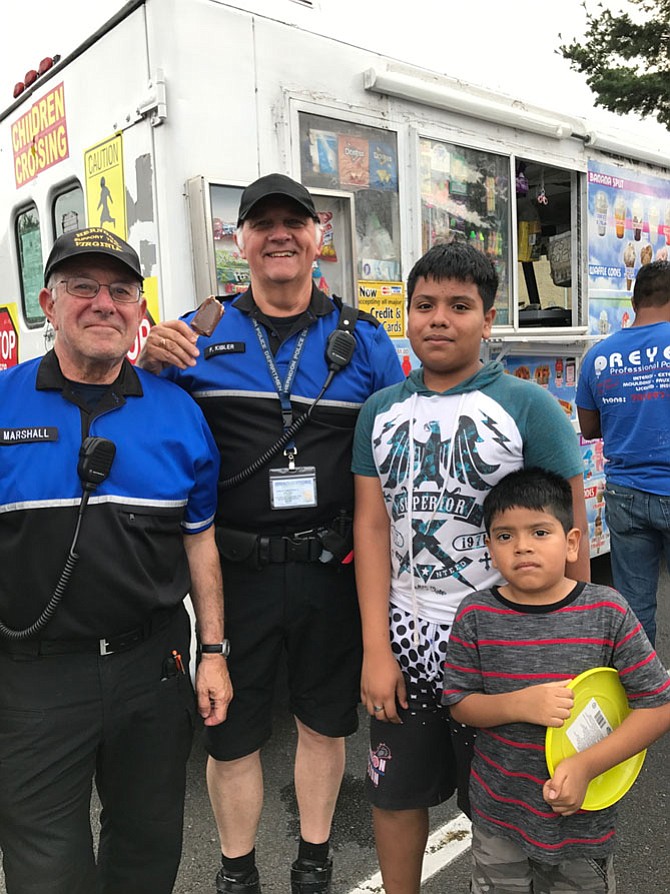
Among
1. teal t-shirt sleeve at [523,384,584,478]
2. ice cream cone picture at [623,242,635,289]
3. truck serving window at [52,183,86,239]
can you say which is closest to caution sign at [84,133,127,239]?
truck serving window at [52,183,86,239]

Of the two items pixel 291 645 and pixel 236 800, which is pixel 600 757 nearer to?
pixel 291 645

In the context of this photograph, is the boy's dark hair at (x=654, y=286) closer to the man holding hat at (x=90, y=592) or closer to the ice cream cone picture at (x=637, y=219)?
the ice cream cone picture at (x=637, y=219)

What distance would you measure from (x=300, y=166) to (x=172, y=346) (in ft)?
4.17

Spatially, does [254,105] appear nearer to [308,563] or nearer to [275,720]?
[308,563]

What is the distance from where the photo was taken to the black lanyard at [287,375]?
2.18 metres

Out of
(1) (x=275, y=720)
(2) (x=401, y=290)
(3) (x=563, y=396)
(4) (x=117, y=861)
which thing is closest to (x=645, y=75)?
(3) (x=563, y=396)

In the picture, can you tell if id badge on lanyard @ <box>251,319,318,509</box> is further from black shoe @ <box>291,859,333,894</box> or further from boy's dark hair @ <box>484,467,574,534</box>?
black shoe @ <box>291,859,333,894</box>

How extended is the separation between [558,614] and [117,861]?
4.18 feet

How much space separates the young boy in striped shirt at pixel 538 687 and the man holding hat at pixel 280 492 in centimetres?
60

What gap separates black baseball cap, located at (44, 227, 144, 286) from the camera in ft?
5.85

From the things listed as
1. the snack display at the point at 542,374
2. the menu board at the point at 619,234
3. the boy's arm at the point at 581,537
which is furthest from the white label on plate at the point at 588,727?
the menu board at the point at 619,234

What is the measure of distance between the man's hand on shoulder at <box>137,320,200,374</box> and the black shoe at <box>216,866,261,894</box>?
1543 millimetres

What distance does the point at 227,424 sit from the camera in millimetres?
2199

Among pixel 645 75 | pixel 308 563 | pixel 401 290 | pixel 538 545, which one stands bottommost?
pixel 308 563
